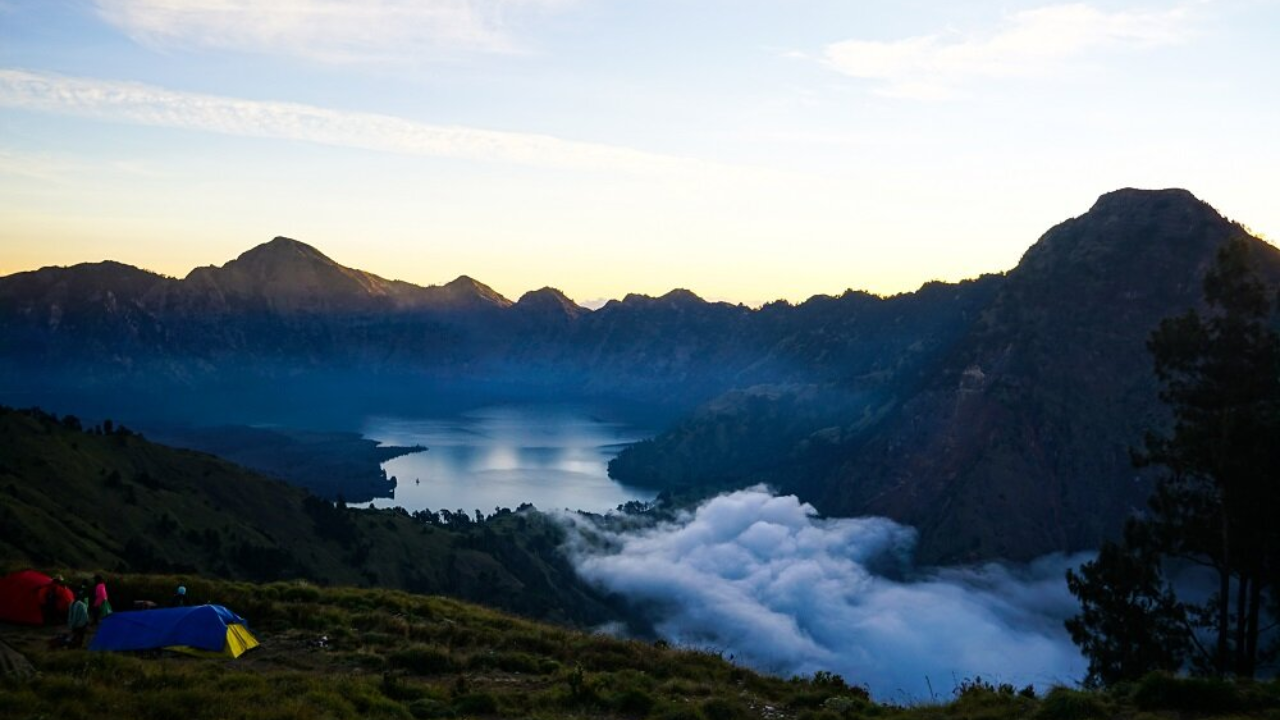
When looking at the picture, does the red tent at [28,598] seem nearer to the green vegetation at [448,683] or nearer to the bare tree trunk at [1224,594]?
the green vegetation at [448,683]

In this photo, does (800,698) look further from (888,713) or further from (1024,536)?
(1024,536)

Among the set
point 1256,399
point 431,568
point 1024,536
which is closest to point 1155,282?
point 1024,536

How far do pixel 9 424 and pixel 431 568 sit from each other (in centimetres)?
6866

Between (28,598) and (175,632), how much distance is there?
6.58 m

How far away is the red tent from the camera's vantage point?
26938 mm

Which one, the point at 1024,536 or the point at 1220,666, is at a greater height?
the point at 1220,666

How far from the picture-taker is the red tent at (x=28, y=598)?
26938 mm

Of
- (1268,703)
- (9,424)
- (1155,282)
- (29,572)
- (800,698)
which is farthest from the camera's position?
(1155,282)

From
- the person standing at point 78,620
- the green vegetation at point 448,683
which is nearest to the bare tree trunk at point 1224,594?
the green vegetation at point 448,683

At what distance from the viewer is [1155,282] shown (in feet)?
637

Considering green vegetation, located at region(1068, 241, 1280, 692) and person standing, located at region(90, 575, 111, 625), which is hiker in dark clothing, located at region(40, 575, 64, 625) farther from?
green vegetation, located at region(1068, 241, 1280, 692)

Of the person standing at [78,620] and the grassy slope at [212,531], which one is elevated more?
the person standing at [78,620]

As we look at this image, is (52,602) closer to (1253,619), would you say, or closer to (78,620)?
(78,620)

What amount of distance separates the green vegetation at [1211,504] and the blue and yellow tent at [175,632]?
100 feet
